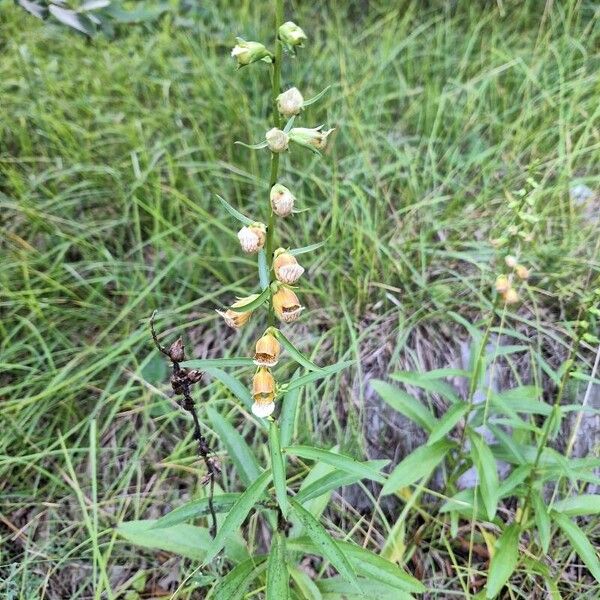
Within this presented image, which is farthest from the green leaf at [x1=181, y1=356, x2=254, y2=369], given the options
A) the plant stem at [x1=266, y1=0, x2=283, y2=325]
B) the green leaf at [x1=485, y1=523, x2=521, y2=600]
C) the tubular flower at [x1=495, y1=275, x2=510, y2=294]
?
the green leaf at [x1=485, y1=523, x2=521, y2=600]

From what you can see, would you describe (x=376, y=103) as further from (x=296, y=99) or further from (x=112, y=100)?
(x=296, y=99)

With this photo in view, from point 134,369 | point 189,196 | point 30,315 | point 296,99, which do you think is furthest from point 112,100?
point 296,99

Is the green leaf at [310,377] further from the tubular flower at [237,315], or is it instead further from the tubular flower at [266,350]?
the tubular flower at [237,315]

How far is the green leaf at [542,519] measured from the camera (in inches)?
64.2

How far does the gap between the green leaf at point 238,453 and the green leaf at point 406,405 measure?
1.64 ft

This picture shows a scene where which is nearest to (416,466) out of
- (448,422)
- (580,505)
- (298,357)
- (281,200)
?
(448,422)

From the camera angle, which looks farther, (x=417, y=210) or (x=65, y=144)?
(x=65, y=144)

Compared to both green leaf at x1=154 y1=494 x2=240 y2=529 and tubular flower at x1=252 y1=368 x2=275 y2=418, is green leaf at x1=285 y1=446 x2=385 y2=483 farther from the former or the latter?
green leaf at x1=154 y1=494 x2=240 y2=529

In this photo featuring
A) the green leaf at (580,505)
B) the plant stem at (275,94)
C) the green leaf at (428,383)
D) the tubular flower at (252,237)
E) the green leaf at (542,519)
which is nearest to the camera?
the plant stem at (275,94)

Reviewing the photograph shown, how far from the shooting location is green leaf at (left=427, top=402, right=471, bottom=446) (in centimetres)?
180

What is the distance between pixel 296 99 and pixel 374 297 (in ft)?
4.38

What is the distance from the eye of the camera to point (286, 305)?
135 cm

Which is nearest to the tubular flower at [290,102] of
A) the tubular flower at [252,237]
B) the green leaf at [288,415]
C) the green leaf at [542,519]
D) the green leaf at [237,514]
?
the tubular flower at [252,237]

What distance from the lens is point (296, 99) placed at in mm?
1214
